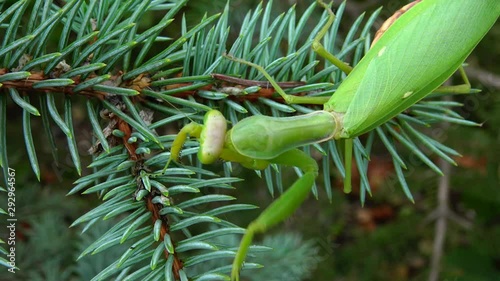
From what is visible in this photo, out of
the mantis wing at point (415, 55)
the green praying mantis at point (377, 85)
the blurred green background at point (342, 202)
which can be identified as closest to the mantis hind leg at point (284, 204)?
the green praying mantis at point (377, 85)

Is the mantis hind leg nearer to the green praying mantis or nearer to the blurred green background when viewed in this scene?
the green praying mantis

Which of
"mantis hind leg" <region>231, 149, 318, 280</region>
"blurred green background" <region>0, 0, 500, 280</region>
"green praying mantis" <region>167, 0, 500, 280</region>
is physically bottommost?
"blurred green background" <region>0, 0, 500, 280</region>

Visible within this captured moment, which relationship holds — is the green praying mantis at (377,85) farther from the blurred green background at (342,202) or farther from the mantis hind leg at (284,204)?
the blurred green background at (342,202)

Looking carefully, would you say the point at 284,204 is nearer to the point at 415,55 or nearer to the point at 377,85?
the point at 377,85

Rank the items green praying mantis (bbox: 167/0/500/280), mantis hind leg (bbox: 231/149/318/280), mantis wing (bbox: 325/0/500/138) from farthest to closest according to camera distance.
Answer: mantis wing (bbox: 325/0/500/138) < green praying mantis (bbox: 167/0/500/280) < mantis hind leg (bbox: 231/149/318/280)

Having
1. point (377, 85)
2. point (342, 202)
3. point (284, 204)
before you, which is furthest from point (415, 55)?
point (342, 202)

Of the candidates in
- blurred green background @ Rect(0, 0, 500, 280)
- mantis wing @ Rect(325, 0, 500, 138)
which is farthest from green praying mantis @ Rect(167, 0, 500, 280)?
blurred green background @ Rect(0, 0, 500, 280)
